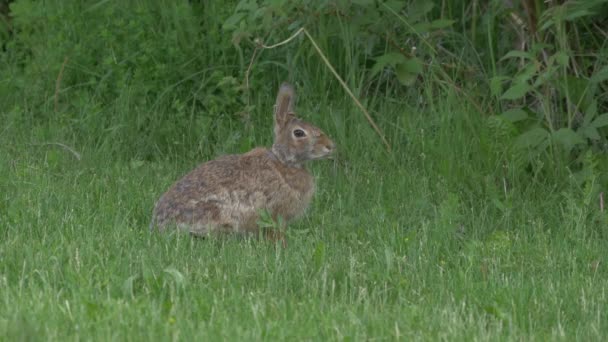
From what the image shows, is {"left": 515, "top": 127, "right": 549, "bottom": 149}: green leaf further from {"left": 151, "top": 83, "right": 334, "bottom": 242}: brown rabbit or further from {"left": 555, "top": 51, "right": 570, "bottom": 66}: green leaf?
{"left": 151, "top": 83, "right": 334, "bottom": 242}: brown rabbit

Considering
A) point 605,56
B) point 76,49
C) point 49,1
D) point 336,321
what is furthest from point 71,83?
point 336,321

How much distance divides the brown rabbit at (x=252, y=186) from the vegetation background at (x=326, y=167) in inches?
8.3

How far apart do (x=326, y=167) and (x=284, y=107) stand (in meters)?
1.05

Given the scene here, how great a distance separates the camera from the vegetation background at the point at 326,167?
484 centimetres

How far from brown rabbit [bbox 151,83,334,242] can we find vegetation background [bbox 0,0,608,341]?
8.3 inches

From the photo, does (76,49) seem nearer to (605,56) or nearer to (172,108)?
(172,108)

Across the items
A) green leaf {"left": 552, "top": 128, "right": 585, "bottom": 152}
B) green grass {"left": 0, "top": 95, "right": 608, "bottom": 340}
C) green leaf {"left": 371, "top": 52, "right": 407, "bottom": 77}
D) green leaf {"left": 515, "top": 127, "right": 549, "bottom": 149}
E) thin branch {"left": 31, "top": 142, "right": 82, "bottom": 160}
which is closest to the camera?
green grass {"left": 0, "top": 95, "right": 608, "bottom": 340}

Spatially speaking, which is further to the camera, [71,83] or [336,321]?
[71,83]

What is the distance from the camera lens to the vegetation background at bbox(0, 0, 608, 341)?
4840mm

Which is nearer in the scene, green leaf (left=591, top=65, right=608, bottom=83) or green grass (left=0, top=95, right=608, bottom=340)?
green grass (left=0, top=95, right=608, bottom=340)

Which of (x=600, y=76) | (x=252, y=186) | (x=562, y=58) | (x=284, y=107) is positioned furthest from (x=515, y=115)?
(x=252, y=186)

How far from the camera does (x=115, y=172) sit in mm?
7914

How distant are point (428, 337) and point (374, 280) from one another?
3.22ft

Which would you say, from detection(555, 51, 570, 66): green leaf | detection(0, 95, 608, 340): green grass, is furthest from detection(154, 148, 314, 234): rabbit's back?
detection(555, 51, 570, 66): green leaf
